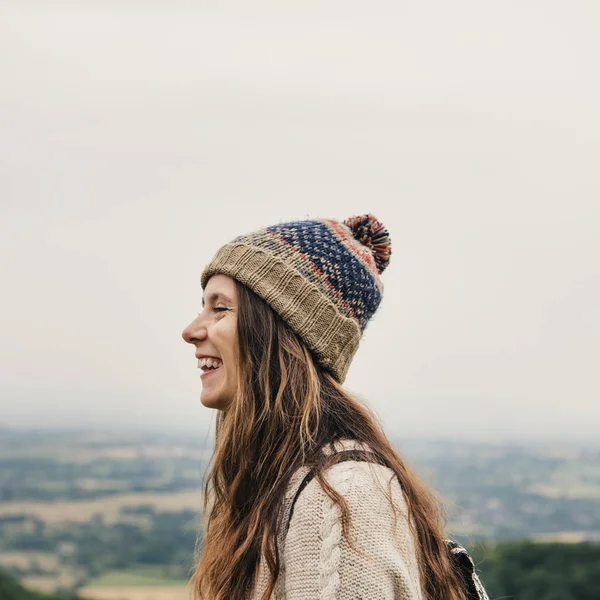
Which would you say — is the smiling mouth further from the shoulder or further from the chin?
the shoulder

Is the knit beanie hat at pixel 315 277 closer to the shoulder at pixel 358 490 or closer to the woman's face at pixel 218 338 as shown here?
the woman's face at pixel 218 338

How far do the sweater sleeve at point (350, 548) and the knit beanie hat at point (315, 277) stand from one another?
563mm

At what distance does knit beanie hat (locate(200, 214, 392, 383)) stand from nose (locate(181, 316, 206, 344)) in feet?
0.60

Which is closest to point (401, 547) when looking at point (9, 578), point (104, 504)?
point (9, 578)

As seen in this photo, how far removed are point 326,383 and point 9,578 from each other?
5.43m

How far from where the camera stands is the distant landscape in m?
11.8

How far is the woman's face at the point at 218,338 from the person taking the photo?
270 cm

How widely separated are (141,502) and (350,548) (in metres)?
15.4

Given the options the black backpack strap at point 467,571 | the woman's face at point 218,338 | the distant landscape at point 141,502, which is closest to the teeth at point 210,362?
the woman's face at point 218,338

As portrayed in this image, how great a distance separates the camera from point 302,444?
2.44 m

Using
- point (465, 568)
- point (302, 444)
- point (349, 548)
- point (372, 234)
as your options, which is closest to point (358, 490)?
point (349, 548)

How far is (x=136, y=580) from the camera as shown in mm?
10656

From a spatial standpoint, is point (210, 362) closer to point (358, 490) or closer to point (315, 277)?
point (315, 277)

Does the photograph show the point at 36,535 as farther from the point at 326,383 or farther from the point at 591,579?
the point at 326,383
